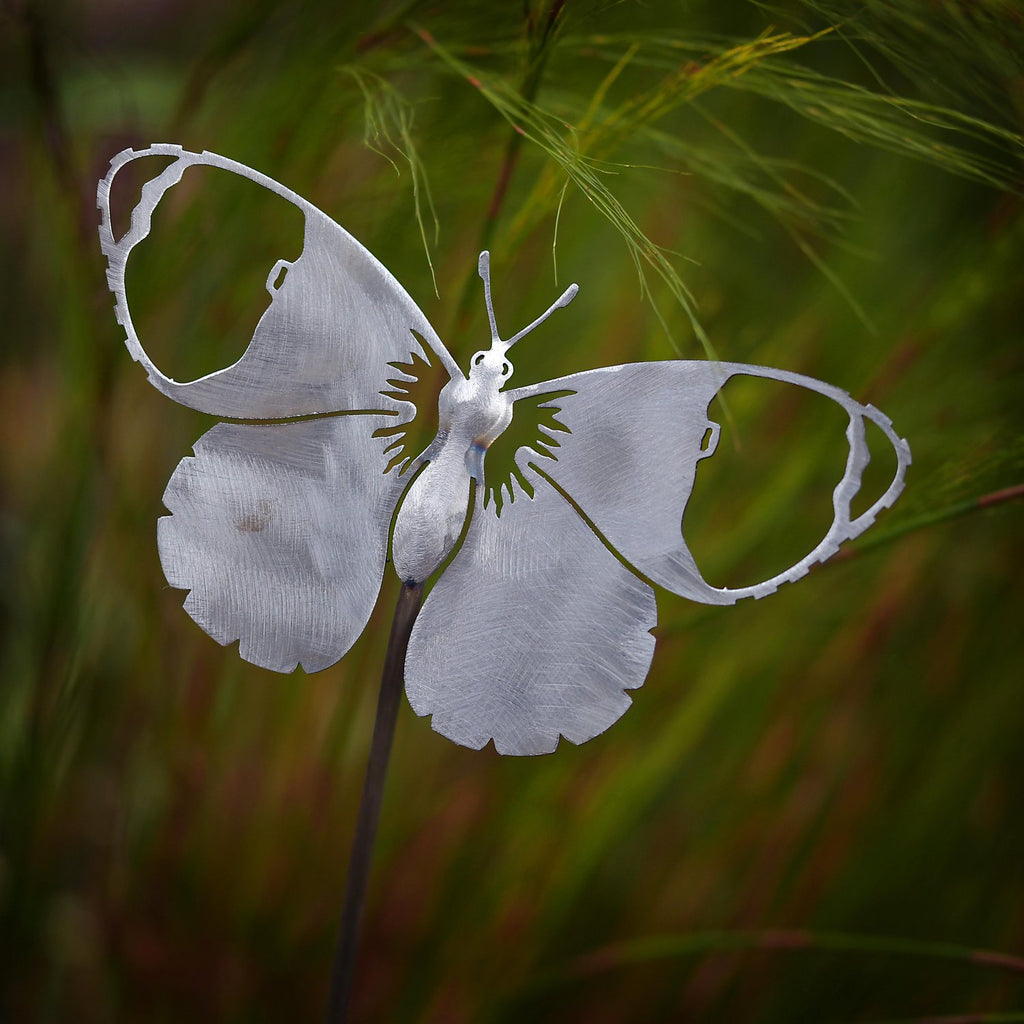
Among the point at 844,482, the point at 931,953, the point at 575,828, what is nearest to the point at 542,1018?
the point at 575,828

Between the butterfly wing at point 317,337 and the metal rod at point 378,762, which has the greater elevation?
the butterfly wing at point 317,337

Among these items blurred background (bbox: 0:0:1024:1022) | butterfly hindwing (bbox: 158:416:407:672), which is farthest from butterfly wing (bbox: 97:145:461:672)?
blurred background (bbox: 0:0:1024:1022)

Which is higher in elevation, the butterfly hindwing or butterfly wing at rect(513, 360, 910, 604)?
butterfly wing at rect(513, 360, 910, 604)

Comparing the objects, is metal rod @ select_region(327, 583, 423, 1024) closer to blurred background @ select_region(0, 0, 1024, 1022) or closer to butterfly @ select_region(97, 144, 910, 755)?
butterfly @ select_region(97, 144, 910, 755)

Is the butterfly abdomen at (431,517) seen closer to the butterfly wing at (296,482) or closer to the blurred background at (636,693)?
the butterfly wing at (296,482)

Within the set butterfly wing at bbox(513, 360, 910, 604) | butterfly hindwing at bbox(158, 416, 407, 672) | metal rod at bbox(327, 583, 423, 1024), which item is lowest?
metal rod at bbox(327, 583, 423, 1024)

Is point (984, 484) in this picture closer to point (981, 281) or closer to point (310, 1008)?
point (981, 281)

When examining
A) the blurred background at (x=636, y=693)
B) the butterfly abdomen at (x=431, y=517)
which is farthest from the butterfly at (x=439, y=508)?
the blurred background at (x=636, y=693)

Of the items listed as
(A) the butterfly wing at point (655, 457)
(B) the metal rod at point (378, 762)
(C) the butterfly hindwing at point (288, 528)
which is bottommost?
(B) the metal rod at point (378, 762)
